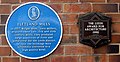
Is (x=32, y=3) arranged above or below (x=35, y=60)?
above

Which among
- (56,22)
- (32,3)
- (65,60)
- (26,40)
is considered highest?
(32,3)

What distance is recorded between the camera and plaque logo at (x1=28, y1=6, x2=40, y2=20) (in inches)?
93.4

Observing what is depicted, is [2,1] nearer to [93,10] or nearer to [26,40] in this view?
[26,40]

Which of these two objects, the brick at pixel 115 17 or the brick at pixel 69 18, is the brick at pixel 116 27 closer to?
the brick at pixel 115 17

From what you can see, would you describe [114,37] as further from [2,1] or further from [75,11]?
[2,1]

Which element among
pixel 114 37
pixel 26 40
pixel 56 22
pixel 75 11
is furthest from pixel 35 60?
pixel 114 37

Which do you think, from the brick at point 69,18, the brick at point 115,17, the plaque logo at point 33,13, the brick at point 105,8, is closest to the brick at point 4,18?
the plaque logo at point 33,13

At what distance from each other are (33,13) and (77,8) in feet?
1.27

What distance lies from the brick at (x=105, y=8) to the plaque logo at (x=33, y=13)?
19.7 inches

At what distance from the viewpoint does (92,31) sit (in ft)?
7.69

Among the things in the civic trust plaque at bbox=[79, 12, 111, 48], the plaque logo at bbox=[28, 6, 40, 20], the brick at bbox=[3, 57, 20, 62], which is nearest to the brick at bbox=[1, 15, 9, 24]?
the plaque logo at bbox=[28, 6, 40, 20]

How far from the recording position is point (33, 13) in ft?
7.78

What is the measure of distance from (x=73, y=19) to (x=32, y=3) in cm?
38

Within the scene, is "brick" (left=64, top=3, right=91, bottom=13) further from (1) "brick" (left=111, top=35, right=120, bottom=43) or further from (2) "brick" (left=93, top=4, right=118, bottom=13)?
(1) "brick" (left=111, top=35, right=120, bottom=43)
